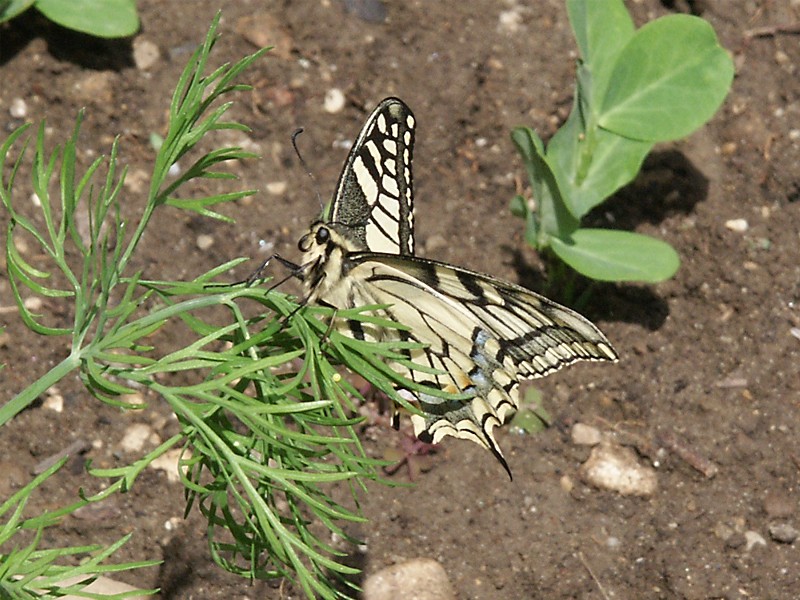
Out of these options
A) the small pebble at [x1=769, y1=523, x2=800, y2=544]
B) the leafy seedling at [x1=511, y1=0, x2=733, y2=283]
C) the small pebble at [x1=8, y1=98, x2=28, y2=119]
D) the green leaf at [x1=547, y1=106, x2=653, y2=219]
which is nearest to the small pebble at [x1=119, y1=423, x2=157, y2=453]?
the small pebble at [x1=8, y1=98, x2=28, y2=119]

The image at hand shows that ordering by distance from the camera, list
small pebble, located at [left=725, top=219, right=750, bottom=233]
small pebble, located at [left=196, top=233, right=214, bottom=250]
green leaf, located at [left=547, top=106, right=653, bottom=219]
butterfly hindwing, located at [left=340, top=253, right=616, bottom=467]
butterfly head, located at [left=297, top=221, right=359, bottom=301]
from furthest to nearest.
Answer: small pebble, located at [left=725, top=219, right=750, bottom=233] → small pebble, located at [left=196, top=233, right=214, bottom=250] → green leaf, located at [left=547, top=106, right=653, bottom=219] → butterfly hindwing, located at [left=340, top=253, right=616, bottom=467] → butterfly head, located at [left=297, top=221, right=359, bottom=301]

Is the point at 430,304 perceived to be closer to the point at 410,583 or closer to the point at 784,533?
the point at 410,583

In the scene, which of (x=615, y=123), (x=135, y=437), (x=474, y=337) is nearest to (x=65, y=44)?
(x=135, y=437)

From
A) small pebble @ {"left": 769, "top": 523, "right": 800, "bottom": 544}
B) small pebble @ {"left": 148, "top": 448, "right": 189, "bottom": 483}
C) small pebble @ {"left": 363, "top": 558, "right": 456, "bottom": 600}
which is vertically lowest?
small pebble @ {"left": 363, "top": 558, "right": 456, "bottom": 600}

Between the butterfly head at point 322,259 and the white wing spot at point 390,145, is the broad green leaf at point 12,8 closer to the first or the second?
the white wing spot at point 390,145

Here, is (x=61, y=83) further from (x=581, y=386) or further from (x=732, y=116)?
(x=732, y=116)

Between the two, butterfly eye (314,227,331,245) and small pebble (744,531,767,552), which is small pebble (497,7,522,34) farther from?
small pebble (744,531,767,552)
